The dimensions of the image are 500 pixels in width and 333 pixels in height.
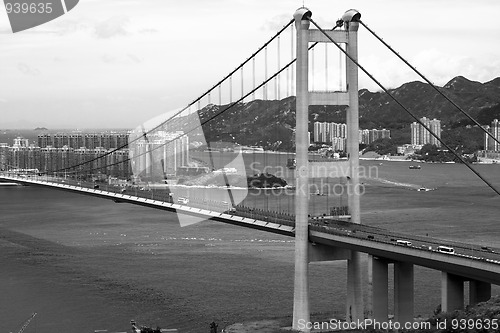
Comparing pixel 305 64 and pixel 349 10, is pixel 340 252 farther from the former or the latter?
pixel 349 10

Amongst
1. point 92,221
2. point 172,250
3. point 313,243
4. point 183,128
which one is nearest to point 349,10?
point 313,243

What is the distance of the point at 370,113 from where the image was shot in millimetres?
55938

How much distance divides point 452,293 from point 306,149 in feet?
8.31

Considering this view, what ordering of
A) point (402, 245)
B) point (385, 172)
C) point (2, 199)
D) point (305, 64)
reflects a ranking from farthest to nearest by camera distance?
point (385, 172)
point (2, 199)
point (305, 64)
point (402, 245)

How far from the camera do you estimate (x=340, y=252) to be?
10516 millimetres

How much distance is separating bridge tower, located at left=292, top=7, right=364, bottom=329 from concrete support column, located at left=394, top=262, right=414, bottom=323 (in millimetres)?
1092


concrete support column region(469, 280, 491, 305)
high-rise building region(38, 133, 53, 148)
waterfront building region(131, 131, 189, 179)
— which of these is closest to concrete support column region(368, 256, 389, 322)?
concrete support column region(469, 280, 491, 305)

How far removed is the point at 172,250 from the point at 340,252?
6.30 meters

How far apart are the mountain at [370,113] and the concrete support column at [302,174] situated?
24064 millimetres

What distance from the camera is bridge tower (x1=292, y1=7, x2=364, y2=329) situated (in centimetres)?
1020

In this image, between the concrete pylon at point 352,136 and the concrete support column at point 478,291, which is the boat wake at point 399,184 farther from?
the concrete support column at point 478,291

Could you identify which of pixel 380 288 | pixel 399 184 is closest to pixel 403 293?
pixel 380 288

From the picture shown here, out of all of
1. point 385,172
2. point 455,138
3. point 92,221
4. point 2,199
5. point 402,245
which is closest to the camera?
point 402,245

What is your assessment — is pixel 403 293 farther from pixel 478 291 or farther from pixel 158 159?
pixel 158 159
